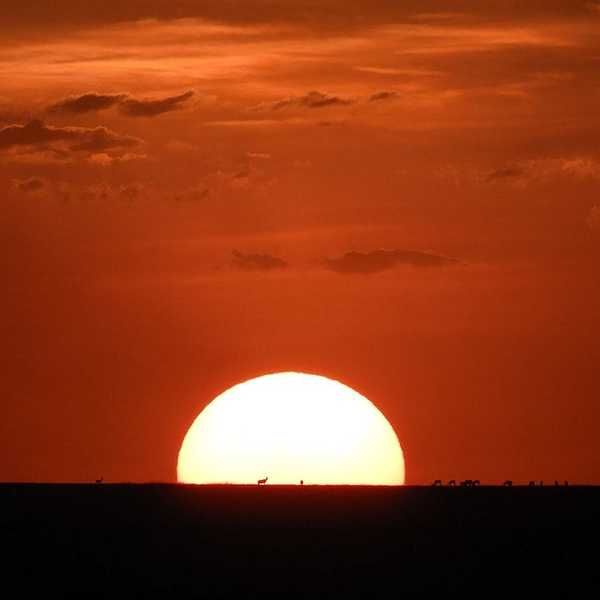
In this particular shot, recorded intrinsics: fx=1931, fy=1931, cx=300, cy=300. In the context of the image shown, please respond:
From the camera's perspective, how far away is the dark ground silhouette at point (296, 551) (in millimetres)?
56469

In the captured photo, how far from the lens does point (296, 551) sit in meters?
70.8

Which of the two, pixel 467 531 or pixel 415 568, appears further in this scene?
pixel 467 531

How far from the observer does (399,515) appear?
10556 cm

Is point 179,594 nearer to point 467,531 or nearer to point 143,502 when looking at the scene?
point 467,531

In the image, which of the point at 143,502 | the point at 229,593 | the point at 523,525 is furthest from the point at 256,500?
the point at 229,593

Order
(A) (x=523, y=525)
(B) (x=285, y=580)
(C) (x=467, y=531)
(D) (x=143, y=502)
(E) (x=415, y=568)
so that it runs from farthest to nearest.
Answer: (D) (x=143, y=502) < (A) (x=523, y=525) < (C) (x=467, y=531) < (E) (x=415, y=568) < (B) (x=285, y=580)

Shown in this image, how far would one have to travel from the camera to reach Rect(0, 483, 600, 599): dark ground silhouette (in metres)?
56.5

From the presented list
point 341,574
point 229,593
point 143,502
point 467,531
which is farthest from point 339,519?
point 229,593

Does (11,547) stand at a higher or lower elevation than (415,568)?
higher

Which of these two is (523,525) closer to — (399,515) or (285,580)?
(399,515)

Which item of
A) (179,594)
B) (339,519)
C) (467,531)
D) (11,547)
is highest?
(339,519)

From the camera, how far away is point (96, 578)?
2307 inches

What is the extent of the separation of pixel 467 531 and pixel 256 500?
48305 mm

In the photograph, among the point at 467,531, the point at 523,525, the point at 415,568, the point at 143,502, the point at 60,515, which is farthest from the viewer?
the point at 143,502
